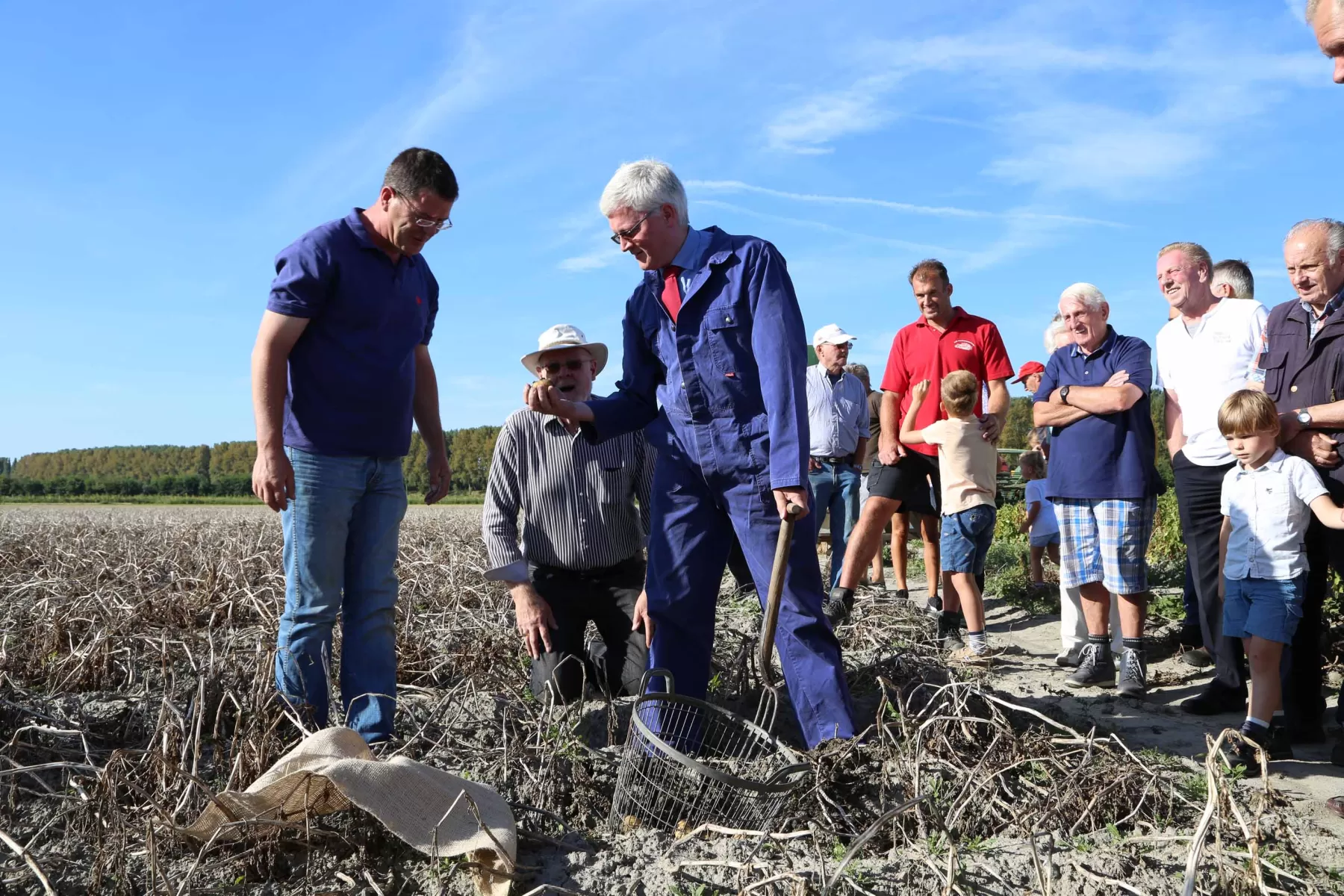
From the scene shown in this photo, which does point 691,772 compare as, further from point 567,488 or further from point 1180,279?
point 1180,279

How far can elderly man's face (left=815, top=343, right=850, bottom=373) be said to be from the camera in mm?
7145

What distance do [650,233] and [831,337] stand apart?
406 centimetres

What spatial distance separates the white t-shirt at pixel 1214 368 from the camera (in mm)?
4535

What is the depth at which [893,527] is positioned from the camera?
6969mm

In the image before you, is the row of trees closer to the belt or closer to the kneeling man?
the belt

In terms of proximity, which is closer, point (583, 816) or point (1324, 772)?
point (583, 816)

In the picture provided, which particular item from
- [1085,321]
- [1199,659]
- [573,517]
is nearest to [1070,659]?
[1199,659]

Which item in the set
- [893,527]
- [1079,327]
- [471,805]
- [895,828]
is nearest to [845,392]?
[893,527]

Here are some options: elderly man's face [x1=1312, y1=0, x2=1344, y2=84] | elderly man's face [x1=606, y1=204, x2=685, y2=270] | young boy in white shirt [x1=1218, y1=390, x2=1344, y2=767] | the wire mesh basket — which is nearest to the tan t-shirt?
young boy in white shirt [x1=1218, y1=390, x2=1344, y2=767]

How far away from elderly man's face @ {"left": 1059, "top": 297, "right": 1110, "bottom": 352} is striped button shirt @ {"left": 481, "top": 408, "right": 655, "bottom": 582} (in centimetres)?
214

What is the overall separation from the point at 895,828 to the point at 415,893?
129cm

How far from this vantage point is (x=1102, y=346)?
16.2ft

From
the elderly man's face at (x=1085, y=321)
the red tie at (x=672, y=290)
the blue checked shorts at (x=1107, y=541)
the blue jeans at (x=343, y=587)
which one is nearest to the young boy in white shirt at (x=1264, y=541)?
the blue checked shorts at (x=1107, y=541)

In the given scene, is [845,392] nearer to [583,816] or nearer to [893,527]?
[893,527]
